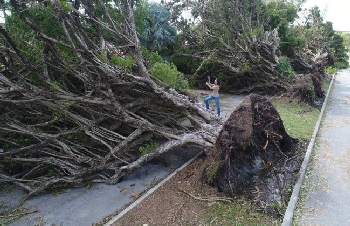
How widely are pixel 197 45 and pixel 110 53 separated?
10653mm

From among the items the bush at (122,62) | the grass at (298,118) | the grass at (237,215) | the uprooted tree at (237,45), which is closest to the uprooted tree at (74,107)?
the bush at (122,62)

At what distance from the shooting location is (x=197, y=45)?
20.5 meters

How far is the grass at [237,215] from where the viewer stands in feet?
22.5

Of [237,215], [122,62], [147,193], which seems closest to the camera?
[237,215]

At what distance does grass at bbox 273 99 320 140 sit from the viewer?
11.7 meters

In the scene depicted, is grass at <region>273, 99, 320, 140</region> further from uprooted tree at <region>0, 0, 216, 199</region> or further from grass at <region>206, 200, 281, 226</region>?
grass at <region>206, 200, 281, 226</region>

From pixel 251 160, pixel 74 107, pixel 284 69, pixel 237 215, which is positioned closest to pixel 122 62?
pixel 74 107

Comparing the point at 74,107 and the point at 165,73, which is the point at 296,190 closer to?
the point at 165,73

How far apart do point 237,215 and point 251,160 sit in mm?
1773

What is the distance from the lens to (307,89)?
16375 mm

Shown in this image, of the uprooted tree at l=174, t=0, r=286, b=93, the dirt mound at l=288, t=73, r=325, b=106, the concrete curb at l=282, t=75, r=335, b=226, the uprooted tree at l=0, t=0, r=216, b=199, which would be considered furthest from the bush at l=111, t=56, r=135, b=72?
the uprooted tree at l=174, t=0, r=286, b=93

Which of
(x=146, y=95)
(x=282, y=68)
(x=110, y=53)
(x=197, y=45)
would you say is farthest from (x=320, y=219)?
(x=197, y=45)

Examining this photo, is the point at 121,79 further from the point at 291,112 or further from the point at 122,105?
the point at 291,112

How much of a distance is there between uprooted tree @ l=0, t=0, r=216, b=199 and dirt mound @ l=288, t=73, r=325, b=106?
7.64 meters
